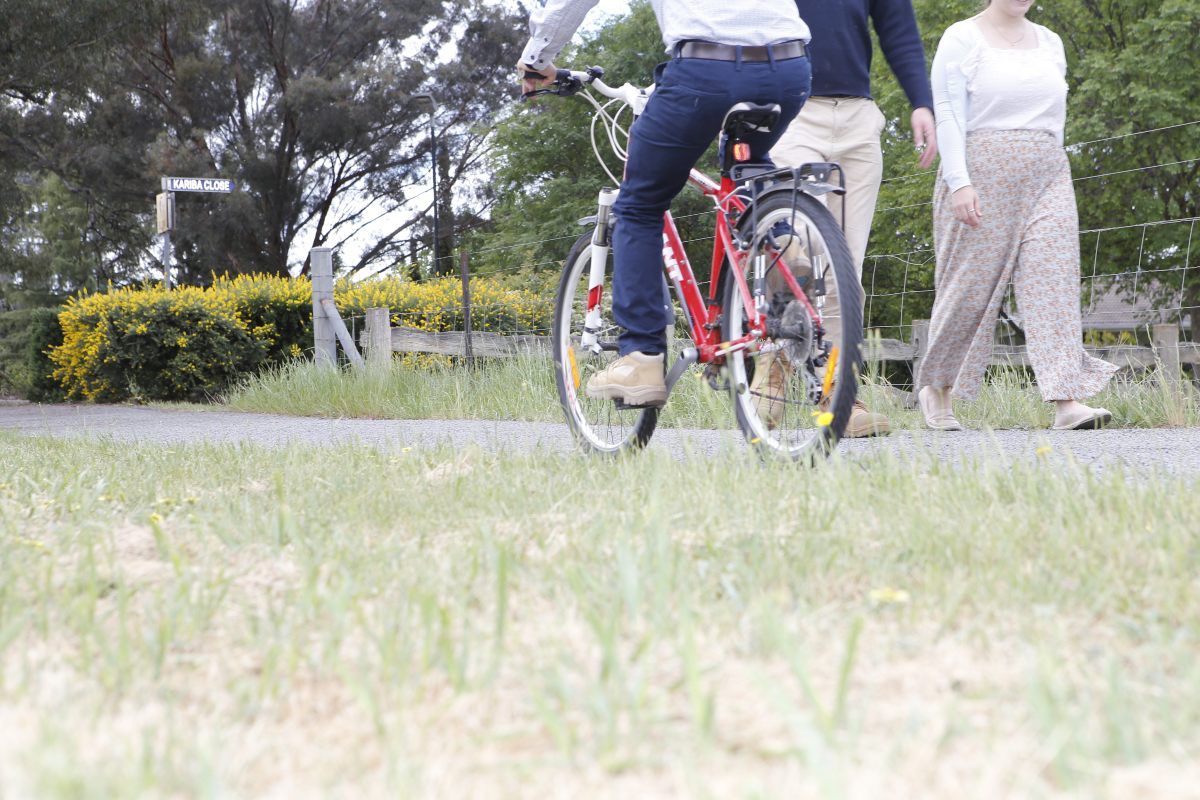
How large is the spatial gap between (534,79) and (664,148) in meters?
0.83

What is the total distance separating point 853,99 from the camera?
470cm

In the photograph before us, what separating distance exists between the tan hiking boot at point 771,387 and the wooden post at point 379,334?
717 cm

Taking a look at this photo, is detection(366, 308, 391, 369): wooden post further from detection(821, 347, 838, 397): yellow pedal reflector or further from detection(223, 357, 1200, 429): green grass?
detection(821, 347, 838, 397): yellow pedal reflector

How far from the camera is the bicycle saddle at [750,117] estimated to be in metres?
3.46

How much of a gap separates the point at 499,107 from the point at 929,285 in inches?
648

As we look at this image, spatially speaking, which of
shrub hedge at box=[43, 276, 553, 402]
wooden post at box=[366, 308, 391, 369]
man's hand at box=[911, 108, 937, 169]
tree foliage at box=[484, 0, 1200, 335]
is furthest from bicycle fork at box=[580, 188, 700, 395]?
tree foliage at box=[484, 0, 1200, 335]

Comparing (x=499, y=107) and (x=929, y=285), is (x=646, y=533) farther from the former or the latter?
(x=499, y=107)

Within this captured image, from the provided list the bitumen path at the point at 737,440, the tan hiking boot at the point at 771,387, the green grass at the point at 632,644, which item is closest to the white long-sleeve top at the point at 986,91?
the bitumen path at the point at 737,440

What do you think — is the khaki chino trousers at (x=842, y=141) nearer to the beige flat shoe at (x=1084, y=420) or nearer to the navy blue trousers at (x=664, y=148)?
the navy blue trousers at (x=664, y=148)

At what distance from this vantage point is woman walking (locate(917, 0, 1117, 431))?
16.1ft

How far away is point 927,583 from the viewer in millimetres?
1764

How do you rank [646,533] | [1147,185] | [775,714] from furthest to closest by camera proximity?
[1147,185], [646,533], [775,714]

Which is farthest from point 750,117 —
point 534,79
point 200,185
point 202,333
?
point 202,333

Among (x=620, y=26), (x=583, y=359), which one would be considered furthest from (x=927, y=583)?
(x=620, y=26)
